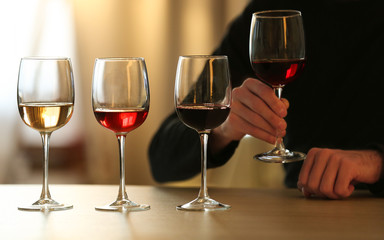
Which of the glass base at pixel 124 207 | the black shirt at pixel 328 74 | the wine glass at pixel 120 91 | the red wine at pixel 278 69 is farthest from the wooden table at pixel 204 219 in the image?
the black shirt at pixel 328 74

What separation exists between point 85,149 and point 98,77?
351cm

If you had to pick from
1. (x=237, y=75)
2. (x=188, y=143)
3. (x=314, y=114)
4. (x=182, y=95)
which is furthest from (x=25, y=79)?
(x=314, y=114)

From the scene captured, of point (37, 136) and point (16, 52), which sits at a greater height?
point (16, 52)

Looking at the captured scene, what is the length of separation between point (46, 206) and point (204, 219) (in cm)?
29

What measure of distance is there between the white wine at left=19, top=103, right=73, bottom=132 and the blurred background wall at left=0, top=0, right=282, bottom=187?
3254mm

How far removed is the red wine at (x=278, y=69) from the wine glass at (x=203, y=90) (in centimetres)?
33

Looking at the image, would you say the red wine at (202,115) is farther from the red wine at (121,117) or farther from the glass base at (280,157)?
the glass base at (280,157)

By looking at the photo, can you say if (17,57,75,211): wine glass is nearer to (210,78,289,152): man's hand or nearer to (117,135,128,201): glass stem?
(117,135,128,201): glass stem

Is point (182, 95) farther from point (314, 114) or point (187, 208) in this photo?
point (314, 114)

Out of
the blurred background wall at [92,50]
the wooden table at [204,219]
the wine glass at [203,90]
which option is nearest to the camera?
the wooden table at [204,219]

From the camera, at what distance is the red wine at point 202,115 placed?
3.26 feet

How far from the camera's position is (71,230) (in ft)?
2.84

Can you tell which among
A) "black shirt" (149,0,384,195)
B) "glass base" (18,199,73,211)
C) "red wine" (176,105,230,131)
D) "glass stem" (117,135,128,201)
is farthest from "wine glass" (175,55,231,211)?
"black shirt" (149,0,384,195)

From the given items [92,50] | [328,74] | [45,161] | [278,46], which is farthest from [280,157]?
[92,50]
